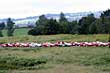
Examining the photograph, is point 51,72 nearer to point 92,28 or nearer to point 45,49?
point 45,49

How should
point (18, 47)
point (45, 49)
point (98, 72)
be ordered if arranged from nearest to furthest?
point (98, 72) → point (45, 49) → point (18, 47)

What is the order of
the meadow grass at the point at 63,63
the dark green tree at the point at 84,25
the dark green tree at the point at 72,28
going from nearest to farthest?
1. the meadow grass at the point at 63,63
2. the dark green tree at the point at 72,28
3. the dark green tree at the point at 84,25

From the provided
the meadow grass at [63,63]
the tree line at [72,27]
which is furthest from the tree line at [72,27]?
the meadow grass at [63,63]

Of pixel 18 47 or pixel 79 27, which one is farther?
pixel 79 27

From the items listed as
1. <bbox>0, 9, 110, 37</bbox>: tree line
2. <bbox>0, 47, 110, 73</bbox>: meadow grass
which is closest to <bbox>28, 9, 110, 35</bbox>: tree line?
<bbox>0, 9, 110, 37</bbox>: tree line

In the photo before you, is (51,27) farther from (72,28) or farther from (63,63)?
(63,63)

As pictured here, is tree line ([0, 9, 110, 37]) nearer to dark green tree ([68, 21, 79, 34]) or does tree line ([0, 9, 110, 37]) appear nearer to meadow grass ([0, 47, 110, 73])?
dark green tree ([68, 21, 79, 34])

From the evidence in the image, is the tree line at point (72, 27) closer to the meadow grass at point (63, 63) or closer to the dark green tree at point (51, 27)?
the dark green tree at point (51, 27)

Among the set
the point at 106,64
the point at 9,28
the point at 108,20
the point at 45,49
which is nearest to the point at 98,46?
the point at 45,49

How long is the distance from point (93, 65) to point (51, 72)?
136 inches

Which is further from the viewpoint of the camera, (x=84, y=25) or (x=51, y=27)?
(x=84, y=25)

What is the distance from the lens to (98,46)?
98.9 ft

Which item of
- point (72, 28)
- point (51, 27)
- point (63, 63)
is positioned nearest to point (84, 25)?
point (72, 28)

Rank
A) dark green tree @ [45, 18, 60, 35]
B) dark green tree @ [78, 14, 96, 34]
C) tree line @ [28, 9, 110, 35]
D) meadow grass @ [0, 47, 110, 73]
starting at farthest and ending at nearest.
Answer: dark green tree @ [78, 14, 96, 34]
tree line @ [28, 9, 110, 35]
dark green tree @ [45, 18, 60, 35]
meadow grass @ [0, 47, 110, 73]
